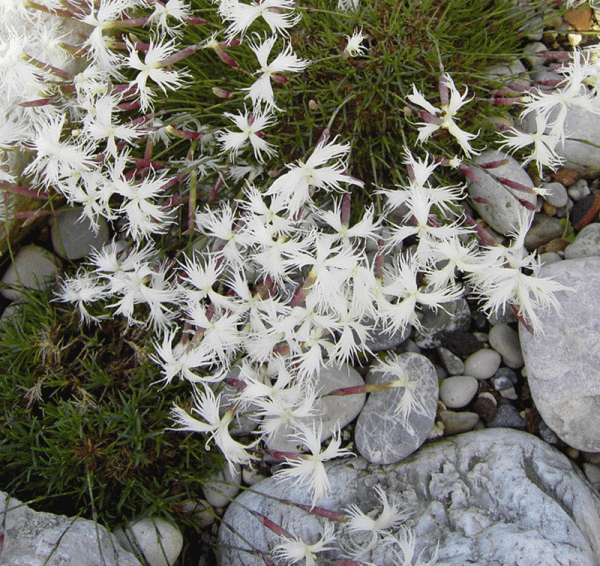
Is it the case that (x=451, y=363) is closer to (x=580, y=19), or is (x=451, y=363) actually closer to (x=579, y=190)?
(x=579, y=190)

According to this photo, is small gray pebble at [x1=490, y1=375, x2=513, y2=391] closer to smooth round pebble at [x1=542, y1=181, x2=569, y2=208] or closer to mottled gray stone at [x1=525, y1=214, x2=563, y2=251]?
mottled gray stone at [x1=525, y1=214, x2=563, y2=251]

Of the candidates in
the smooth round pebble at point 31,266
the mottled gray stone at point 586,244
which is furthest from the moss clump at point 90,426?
the mottled gray stone at point 586,244

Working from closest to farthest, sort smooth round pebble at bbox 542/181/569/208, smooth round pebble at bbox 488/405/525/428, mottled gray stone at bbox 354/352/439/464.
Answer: mottled gray stone at bbox 354/352/439/464 < smooth round pebble at bbox 488/405/525/428 < smooth round pebble at bbox 542/181/569/208

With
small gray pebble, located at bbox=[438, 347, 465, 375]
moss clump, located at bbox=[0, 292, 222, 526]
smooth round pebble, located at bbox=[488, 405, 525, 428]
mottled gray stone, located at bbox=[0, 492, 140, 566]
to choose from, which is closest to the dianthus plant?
moss clump, located at bbox=[0, 292, 222, 526]

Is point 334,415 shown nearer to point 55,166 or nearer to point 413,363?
point 413,363

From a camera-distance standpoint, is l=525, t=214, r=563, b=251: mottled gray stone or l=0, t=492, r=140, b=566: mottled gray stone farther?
l=525, t=214, r=563, b=251: mottled gray stone

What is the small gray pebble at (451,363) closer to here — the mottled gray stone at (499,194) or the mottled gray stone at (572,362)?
the mottled gray stone at (572,362)

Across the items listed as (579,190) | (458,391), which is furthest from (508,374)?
(579,190)

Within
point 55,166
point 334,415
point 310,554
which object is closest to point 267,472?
point 334,415
